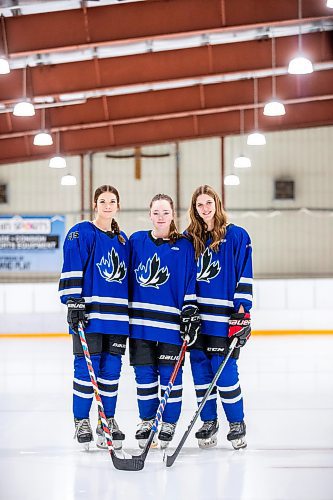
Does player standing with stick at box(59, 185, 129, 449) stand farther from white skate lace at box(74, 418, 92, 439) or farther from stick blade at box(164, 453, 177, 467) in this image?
stick blade at box(164, 453, 177, 467)

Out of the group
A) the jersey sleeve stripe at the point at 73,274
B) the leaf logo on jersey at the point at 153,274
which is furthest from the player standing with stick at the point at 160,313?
the jersey sleeve stripe at the point at 73,274

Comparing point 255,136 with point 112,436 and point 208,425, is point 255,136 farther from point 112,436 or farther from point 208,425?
point 112,436

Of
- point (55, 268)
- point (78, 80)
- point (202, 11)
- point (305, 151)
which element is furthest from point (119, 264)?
point (305, 151)

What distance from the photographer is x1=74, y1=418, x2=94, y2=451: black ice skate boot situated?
461 cm

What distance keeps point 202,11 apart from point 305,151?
894cm

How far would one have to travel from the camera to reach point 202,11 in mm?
8656

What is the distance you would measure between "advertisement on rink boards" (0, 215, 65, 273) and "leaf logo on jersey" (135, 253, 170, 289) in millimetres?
11712

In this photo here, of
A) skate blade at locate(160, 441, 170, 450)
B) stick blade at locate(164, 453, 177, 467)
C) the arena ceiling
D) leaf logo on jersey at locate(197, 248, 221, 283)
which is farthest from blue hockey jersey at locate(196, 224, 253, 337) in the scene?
the arena ceiling

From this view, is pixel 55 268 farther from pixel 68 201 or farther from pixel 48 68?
pixel 48 68

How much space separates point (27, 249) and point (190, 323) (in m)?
12.2

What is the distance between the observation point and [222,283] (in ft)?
15.5

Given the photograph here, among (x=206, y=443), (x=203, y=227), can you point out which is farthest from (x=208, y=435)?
(x=203, y=227)

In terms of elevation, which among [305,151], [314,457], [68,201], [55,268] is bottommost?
[314,457]

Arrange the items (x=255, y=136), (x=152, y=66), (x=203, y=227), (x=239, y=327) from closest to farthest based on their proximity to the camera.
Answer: (x=239, y=327)
(x=203, y=227)
(x=152, y=66)
(x=255, y=136)
